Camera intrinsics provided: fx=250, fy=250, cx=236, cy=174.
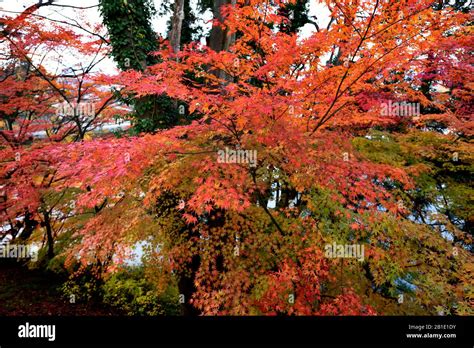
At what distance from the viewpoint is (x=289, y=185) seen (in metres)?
5.82

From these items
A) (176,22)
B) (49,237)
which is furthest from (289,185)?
(49,237)

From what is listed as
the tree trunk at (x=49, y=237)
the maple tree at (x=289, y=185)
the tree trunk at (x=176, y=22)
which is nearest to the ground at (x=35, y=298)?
the tree trunk at (x=49, y=237)

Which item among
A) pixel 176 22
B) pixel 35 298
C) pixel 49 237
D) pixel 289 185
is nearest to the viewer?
pixel 289 185

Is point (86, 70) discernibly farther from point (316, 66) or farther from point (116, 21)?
point (316, 66)

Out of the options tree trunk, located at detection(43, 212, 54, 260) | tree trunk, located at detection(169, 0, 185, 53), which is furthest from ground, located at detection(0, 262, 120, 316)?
tree trunk, located at detection(169, 0, 185, 53)

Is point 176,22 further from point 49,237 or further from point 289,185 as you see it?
point 49,237

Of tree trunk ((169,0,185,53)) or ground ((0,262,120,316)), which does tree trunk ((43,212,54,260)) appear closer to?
ground ((0,262,120,316))

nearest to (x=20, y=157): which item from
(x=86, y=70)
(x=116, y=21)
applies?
(x=86, y=70)

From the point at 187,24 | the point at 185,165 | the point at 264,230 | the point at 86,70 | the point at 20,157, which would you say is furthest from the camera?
the point at 187,24

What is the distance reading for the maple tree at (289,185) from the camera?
504 cm

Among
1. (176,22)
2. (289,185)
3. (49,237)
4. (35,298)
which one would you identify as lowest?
(35,298)

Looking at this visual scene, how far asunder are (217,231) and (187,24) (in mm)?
12282

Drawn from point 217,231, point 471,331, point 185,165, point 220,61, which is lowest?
point 471,331

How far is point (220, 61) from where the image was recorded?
6180 mm
